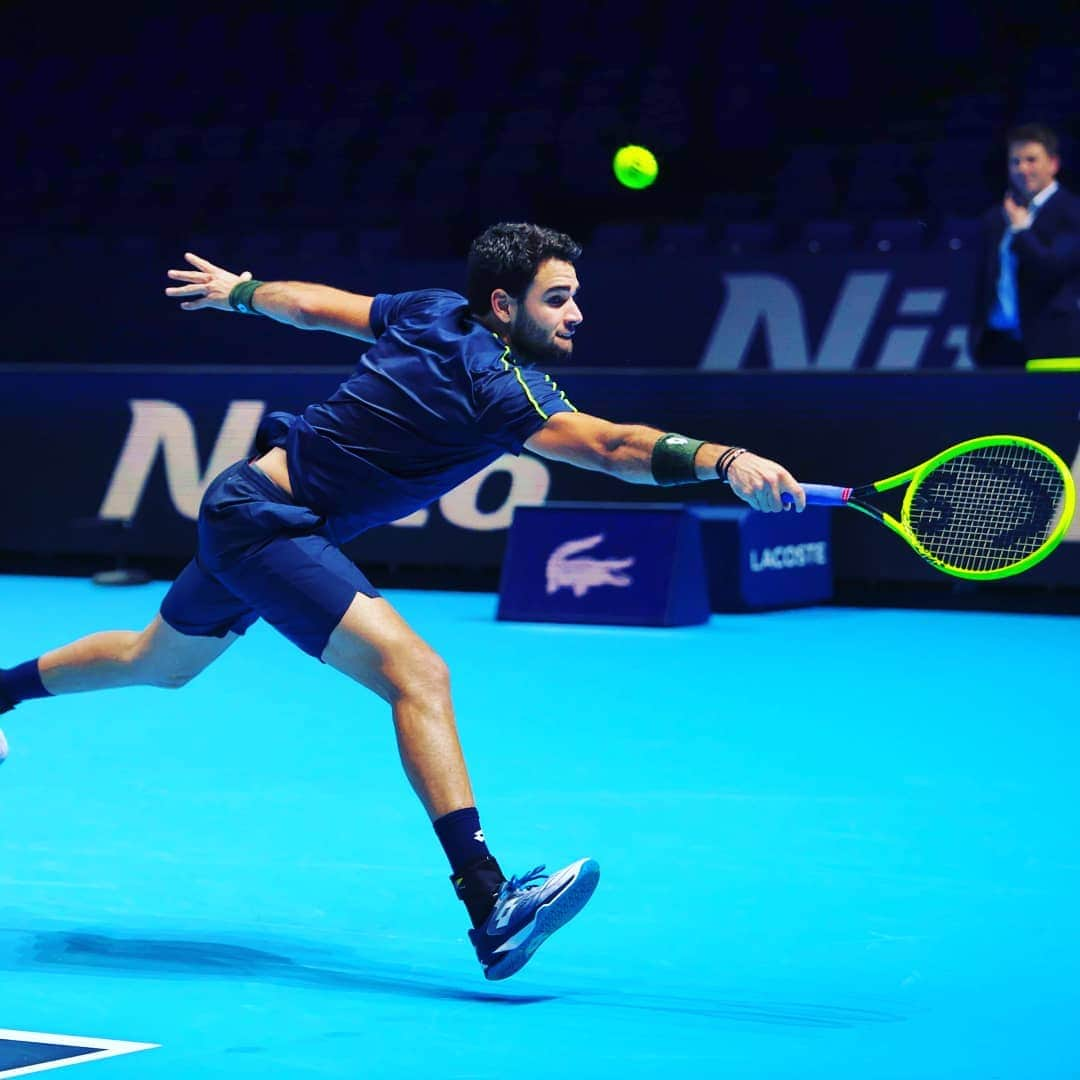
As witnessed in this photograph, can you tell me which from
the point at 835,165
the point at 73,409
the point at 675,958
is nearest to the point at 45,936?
the point at 675,958

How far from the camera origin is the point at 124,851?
5.11 m

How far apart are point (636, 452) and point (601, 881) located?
4.09ft

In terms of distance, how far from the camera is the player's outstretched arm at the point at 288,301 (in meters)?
4.67

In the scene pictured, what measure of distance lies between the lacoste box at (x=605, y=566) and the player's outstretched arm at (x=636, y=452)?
558 centimetres

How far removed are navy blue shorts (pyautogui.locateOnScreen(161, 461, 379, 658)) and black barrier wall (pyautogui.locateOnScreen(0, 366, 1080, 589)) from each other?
21.7 ft

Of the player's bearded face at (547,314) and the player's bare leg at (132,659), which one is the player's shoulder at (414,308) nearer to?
the player's bearded face at (547,314)

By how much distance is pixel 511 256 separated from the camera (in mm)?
4344

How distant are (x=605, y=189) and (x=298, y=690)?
8.90 meters

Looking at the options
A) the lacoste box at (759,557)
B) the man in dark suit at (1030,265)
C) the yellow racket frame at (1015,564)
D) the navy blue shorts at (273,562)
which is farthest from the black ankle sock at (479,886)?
the man in dark suit at (1030,265)

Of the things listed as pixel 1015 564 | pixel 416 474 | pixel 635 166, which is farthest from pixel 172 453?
pixel 1015 564

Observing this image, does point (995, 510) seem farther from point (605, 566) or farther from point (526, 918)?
point (605, 566)

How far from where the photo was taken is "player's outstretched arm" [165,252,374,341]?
4.67 m

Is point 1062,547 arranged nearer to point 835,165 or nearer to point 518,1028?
point 835,165

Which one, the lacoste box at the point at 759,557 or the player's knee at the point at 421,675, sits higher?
the player's knee at the point at 421,675
